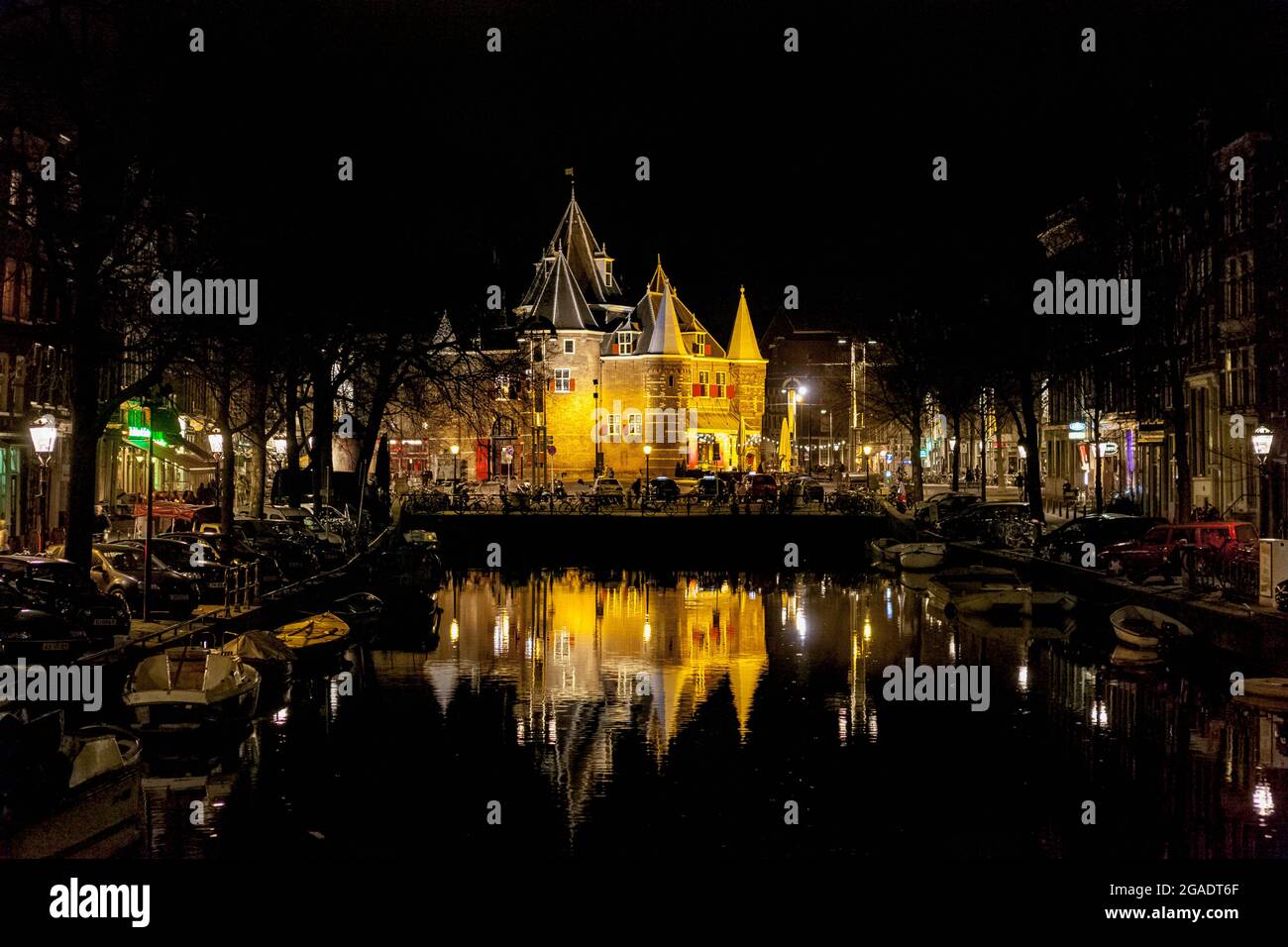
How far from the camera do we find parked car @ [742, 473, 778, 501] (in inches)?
3381

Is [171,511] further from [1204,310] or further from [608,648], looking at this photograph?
[1204,310]

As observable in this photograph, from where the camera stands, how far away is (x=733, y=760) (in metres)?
24.6

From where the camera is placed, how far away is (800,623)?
45.3 m

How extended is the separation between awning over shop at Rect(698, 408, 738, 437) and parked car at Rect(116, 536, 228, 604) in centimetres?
9331

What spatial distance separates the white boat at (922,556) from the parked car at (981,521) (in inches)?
72.7

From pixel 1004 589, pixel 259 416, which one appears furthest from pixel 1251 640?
pixel 259 416

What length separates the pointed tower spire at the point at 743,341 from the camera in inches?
5285

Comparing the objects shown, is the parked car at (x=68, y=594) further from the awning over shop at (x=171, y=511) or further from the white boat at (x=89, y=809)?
the awning over shop at (x=171, y=511)

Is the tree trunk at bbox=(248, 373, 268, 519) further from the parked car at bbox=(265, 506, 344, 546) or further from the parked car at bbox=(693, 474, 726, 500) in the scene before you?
the parked car at bbox=(693, 474, 726, 500)

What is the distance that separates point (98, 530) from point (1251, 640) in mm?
33604

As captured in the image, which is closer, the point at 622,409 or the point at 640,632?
the point at 640,632

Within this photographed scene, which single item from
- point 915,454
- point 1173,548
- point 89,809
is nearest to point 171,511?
point 1173,548
